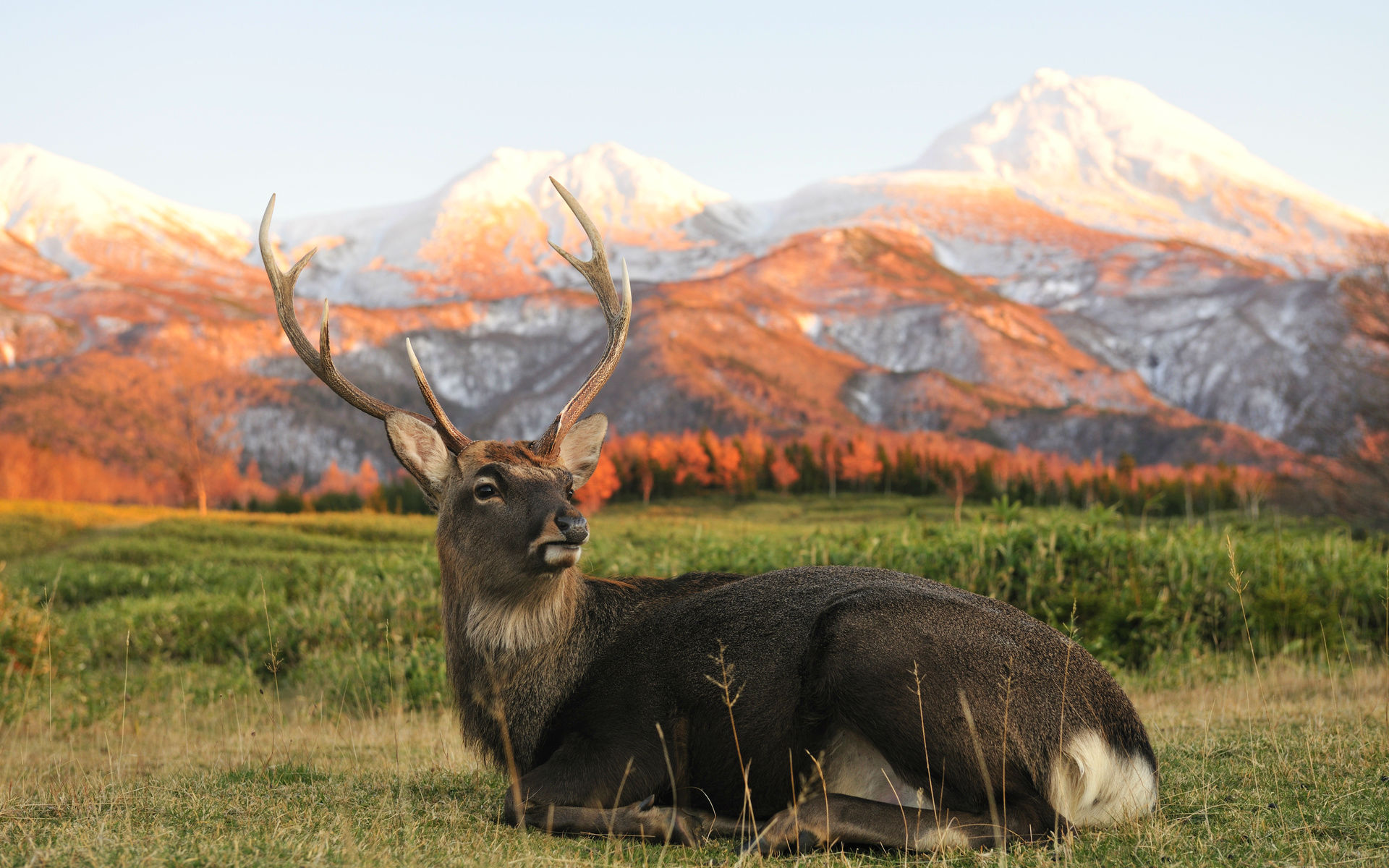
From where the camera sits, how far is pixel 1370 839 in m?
3.92

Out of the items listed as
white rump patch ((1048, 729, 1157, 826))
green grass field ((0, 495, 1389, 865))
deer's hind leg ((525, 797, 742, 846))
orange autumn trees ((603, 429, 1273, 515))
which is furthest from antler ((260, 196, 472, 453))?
orange autumn trees ((603, 429, 1273, 515))

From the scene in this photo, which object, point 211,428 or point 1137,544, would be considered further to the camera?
point 211,428

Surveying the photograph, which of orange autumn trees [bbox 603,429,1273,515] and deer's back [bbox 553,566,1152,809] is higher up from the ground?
deer's back [bbox 553,566,1152,809]

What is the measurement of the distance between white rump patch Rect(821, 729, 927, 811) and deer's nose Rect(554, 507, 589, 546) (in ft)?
4.77

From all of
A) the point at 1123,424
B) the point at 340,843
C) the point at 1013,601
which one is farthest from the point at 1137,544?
the point at 1123,424

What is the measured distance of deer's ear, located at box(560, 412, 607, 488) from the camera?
6.11m

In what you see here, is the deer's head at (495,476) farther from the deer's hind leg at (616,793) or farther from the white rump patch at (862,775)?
the white rump patch at (862,775)

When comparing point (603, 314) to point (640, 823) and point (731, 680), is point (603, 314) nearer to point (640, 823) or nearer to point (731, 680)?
point (731, 680)

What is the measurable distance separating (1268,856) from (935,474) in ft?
222

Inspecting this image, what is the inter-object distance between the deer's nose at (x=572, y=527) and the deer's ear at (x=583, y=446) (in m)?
1.28

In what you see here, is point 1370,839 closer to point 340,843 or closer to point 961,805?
point 961,805

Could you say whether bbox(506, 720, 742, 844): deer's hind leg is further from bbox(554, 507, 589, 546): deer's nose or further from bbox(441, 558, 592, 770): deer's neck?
bbox(554, 507, 589, 546): deer's nose

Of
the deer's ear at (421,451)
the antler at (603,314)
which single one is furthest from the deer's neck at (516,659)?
the antler at (603,314)

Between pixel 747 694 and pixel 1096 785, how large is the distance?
5.04 feet
